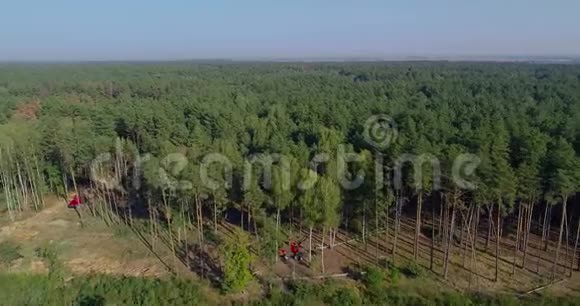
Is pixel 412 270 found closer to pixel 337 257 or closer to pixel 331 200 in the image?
pixel 337 257

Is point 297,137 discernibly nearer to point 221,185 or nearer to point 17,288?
point 221,185

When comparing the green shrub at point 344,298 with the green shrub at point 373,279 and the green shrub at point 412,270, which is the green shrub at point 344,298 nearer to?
the green shrub at point 373,279

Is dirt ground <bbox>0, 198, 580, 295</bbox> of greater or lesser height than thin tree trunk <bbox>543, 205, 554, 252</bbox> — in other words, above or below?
below

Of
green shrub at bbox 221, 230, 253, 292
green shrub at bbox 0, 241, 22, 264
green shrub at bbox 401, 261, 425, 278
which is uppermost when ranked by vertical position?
green shrub at bbox 221, 230, 253, 292

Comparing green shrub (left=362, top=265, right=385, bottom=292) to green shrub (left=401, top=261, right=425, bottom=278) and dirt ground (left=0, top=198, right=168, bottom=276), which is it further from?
dirt ground (left=0, top=198, right=168, bottom=276)

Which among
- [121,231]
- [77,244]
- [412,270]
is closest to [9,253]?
[77,244]

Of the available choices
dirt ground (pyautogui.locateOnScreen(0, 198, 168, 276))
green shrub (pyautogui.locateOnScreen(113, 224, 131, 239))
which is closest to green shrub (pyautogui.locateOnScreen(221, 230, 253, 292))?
dirt ground (pyautogui.locateOnScreen(0, 198, 168, 276))

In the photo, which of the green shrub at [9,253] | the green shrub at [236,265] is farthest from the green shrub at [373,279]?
the green shrub at [9,253]

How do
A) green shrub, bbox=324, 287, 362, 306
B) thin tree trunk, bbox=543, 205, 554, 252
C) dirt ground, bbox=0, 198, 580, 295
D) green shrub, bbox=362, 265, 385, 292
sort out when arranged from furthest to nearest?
thin tree trunk, bbox=543, 205, 554, 252 < dirt ground, bbox=0, 198, 580, 295 < green shrub, bbox=362, 265, 385, 292 < green shrub, bbox=324, 287, 362, 306
